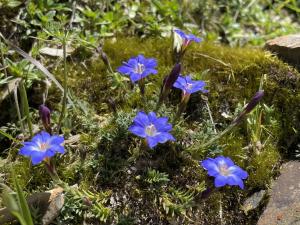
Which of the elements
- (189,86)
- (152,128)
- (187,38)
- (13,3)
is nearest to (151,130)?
(152,128)

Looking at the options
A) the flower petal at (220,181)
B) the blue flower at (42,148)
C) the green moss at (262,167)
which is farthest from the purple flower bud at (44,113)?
the green moss at (262,167)

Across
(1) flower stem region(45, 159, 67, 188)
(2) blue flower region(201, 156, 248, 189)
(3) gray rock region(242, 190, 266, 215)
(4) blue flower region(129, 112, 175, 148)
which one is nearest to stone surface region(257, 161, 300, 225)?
(3) gray rock region(242, 190, 266, 215)

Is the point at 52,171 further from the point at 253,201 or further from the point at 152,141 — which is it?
the point at 253,201

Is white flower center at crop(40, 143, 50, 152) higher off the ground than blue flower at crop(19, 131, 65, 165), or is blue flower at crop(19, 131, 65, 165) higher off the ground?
blue flower at crop(19, 131, 65, 165)

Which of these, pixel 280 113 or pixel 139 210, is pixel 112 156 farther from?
pixel 280 113

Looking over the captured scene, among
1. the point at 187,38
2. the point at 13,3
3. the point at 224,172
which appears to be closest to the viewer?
the point at 224,172

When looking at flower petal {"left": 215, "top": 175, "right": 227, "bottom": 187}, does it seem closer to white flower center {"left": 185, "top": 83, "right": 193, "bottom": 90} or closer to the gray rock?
the gray rock

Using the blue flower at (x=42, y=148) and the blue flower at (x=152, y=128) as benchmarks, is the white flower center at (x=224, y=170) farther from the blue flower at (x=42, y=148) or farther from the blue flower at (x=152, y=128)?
the blue flower at (x=42, y=148)

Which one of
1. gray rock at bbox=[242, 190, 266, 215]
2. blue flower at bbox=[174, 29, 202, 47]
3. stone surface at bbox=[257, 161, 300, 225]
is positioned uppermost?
blue flower at bbox=[174, 29, 202, 47]
